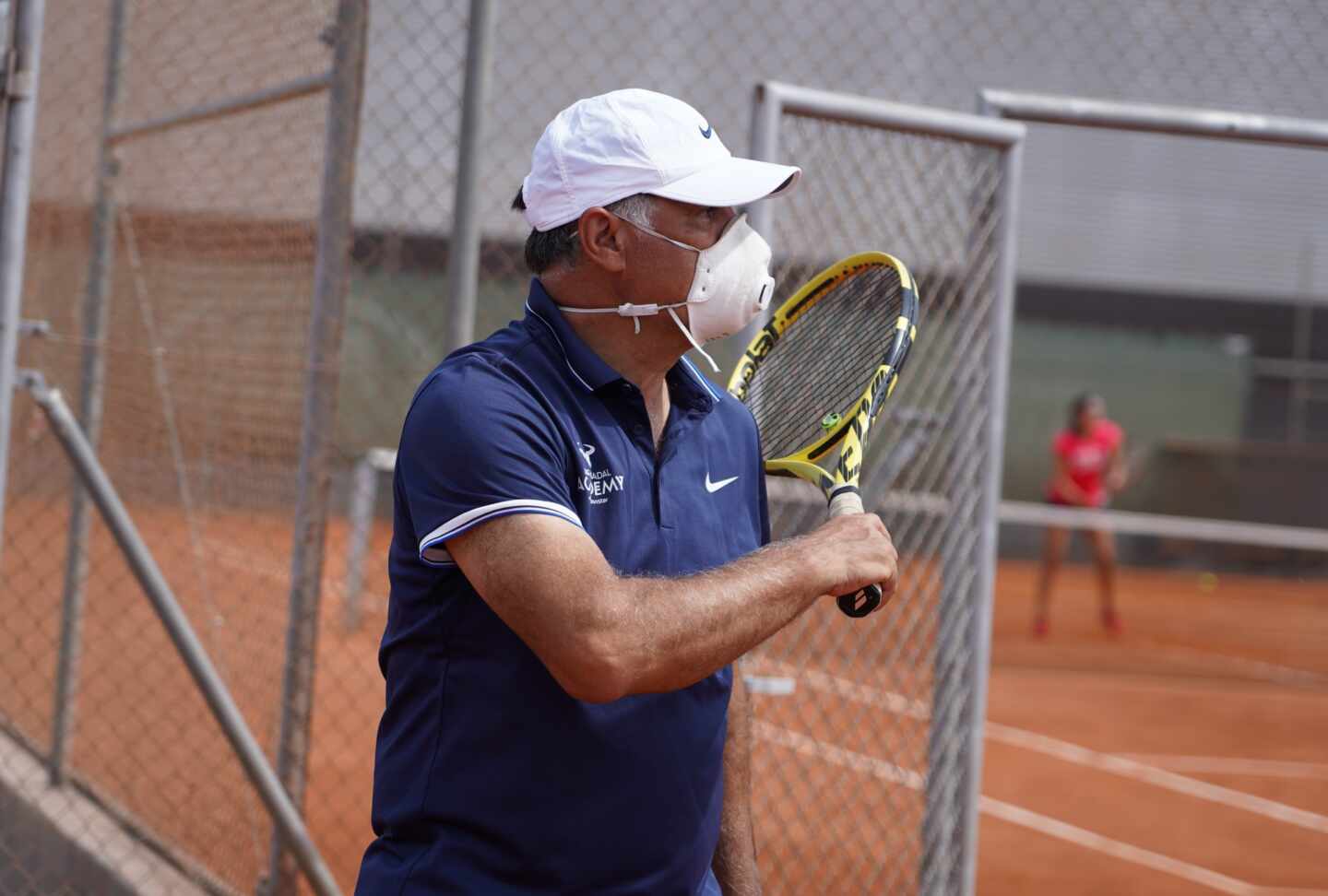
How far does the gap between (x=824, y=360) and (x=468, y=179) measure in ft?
4.47

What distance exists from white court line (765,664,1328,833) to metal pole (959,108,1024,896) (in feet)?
8.81

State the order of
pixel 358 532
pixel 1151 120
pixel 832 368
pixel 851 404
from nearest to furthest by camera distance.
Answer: pixel 851 404 < pixel 832 368 < pixel 1151 120 < pixel 358 532

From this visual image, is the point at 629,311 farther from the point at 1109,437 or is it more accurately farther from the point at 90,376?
the point at 1109,437

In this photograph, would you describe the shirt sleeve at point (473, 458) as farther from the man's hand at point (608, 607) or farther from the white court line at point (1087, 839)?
the white court line at point (1087, 839)

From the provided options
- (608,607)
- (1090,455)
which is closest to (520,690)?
(608,607)

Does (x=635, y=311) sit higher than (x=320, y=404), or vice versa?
(x=635, y=311)

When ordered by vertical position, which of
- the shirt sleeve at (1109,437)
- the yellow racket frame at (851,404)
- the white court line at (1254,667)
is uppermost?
the yellow racket frame at (851,404)

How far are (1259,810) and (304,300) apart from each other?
19.5 feet

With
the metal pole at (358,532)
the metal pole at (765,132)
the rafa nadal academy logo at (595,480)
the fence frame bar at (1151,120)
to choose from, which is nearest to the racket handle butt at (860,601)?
the rafa nadal academy logo at (595,480)

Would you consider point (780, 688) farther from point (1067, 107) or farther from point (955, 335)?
point (1067, 107)

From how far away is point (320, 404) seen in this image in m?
3.85

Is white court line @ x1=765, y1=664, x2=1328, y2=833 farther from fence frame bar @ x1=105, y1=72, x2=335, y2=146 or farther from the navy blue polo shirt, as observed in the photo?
the navy blue polo shirt

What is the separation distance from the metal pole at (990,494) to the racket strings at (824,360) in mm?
1185

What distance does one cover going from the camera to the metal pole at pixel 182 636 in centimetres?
367
